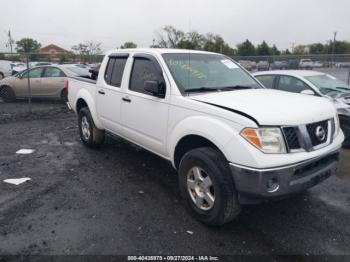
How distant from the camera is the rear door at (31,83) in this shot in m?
12.4

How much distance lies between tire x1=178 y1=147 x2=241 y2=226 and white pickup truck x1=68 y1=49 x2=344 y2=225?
0.03ft

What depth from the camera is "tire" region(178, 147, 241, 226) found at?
10.2ft

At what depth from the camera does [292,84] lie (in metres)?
6.75

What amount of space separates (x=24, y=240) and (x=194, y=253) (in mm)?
1751

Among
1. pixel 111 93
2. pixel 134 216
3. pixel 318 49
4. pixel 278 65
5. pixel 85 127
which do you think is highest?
pixel 318 49

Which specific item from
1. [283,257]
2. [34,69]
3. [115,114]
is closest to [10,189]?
[115,114]

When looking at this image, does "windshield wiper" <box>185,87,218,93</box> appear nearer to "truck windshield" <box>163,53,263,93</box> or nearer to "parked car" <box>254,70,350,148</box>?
"truck windshield" <box>163,53,263,93</box>

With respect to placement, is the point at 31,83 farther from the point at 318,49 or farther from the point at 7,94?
the point at 318,49

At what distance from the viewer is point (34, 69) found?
12.4 metres

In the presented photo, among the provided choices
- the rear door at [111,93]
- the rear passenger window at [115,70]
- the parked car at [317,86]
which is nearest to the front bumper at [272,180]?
the rear door at [111,93]

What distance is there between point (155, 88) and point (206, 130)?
948 mm

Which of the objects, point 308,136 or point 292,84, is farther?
point 292,84

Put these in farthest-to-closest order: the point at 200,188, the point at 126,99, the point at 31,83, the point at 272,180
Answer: the point at 31,83 → the point at 126,99 → the point at 200,188 → the point at 272,180

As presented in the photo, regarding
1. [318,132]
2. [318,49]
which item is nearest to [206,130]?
[318,132]
